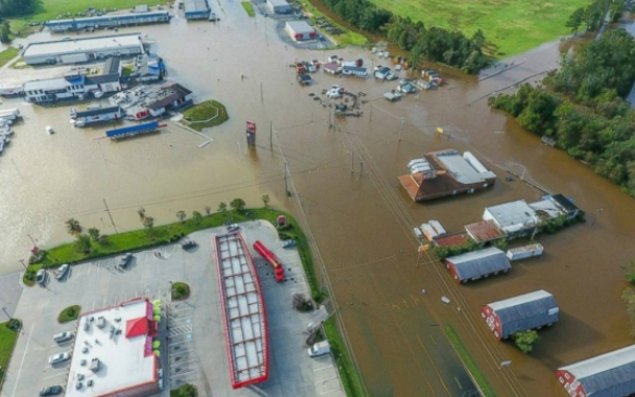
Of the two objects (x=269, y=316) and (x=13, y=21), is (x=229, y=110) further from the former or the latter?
→ (x=13, y=21)

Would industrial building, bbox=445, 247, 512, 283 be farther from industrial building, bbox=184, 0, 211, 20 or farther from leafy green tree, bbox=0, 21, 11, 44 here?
leafy green tree, bbox=0, 21, 11, 44

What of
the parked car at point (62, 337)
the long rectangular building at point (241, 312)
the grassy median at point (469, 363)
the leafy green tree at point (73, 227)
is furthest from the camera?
the leafy green tree at point (73, 227)

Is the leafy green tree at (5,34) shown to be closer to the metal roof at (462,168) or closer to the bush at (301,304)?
the bush at (301,304)

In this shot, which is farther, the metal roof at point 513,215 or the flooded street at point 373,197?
the metal roof at point 513,215

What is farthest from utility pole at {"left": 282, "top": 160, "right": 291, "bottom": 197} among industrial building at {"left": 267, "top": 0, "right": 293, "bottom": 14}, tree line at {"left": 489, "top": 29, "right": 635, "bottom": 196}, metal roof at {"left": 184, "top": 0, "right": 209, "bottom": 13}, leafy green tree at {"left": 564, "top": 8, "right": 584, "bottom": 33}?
leafy green tree at {"left": 564, "top": 8, "right": 584, "bottom": 33}

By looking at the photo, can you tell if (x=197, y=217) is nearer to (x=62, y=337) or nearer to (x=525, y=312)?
(x=62, y=337)

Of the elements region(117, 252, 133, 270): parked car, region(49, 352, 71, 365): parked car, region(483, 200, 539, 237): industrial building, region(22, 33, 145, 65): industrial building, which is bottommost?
region(49, 352, 71, 365): parked car

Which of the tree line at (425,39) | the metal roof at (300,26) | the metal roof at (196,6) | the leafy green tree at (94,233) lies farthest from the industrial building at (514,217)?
the metal roof at (196,6)
